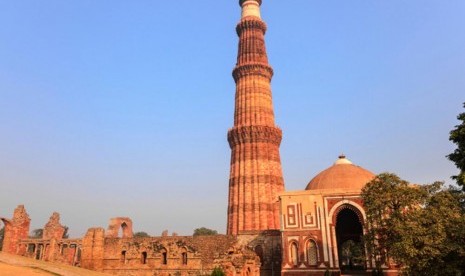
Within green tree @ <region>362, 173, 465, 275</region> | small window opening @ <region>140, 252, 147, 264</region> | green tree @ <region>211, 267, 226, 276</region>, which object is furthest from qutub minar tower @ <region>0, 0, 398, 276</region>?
green tree @ <region>362, 173, 465, 275</region>

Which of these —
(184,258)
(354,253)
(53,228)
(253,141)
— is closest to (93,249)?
(53,228)

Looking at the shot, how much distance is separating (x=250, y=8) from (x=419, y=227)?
2758 centimetres

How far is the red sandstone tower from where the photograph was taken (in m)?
29.2

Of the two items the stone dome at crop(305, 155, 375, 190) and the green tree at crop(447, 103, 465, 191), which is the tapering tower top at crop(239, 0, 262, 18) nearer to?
the stone dome at crop(305, 155, 375, 190)

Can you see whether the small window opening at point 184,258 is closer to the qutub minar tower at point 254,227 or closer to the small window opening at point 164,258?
the qutub minar tower at point 254,227

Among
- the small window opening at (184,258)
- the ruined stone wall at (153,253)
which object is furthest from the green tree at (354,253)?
the small window opening at (184,258)

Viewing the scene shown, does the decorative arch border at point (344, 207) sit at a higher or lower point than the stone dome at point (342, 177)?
lower

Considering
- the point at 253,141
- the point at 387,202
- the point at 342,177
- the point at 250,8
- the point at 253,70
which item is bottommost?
the point at 387,202

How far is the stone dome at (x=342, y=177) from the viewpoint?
897 inches

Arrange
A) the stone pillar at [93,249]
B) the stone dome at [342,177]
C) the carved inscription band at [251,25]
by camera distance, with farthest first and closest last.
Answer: the carved inscription band at [251,25] → the stone pillar at [93,249] → the stone dome at [342,177]

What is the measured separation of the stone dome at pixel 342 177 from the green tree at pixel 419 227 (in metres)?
6.46

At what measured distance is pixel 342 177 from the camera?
2327 cm

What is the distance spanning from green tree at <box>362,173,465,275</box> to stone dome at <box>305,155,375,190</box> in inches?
254

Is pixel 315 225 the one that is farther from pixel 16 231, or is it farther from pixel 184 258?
pixel 16 231
